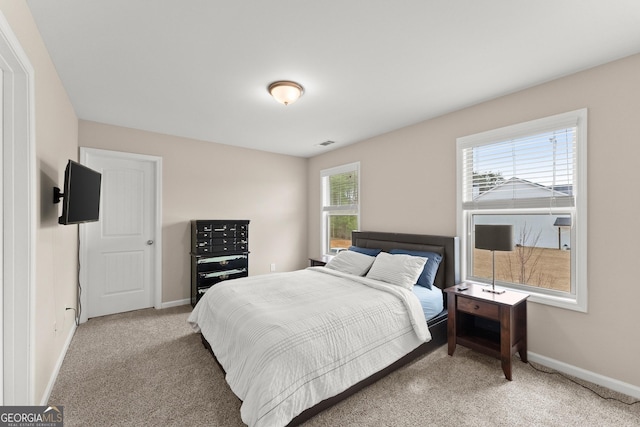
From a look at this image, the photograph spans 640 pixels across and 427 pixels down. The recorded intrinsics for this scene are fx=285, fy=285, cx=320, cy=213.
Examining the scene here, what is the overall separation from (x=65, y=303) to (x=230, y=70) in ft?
8.95

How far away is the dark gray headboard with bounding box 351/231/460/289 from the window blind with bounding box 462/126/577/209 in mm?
470

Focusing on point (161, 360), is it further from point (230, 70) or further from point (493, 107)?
point (493, 107)

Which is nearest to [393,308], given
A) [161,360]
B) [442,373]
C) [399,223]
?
[442,373]

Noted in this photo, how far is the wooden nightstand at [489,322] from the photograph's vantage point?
91.0 inches

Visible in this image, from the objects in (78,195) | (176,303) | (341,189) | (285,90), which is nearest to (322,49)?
(285,90)

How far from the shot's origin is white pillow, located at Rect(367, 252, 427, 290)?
2.91 meters

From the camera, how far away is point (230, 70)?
7.72 ft

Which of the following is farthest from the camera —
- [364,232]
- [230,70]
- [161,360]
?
[364,232]

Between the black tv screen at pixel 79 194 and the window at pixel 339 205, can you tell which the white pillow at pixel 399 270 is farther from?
the black tv screen at pixel 79 194

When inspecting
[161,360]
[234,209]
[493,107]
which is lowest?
[161,360]

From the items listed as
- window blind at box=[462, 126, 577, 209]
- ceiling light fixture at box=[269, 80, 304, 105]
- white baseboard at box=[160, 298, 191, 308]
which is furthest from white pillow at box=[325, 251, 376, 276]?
white baseboard at box=[160, 298, 191, 308]

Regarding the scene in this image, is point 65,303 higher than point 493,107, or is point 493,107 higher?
point 493,107

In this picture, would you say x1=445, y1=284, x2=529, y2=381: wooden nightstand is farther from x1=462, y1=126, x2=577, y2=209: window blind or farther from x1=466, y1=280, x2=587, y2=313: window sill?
x1=462, y1=126, x2=577, y2=209: window blind

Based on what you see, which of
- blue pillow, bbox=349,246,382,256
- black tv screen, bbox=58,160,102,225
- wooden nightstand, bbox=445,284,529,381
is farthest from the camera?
blue pillow, bbox=349,246,382,256
